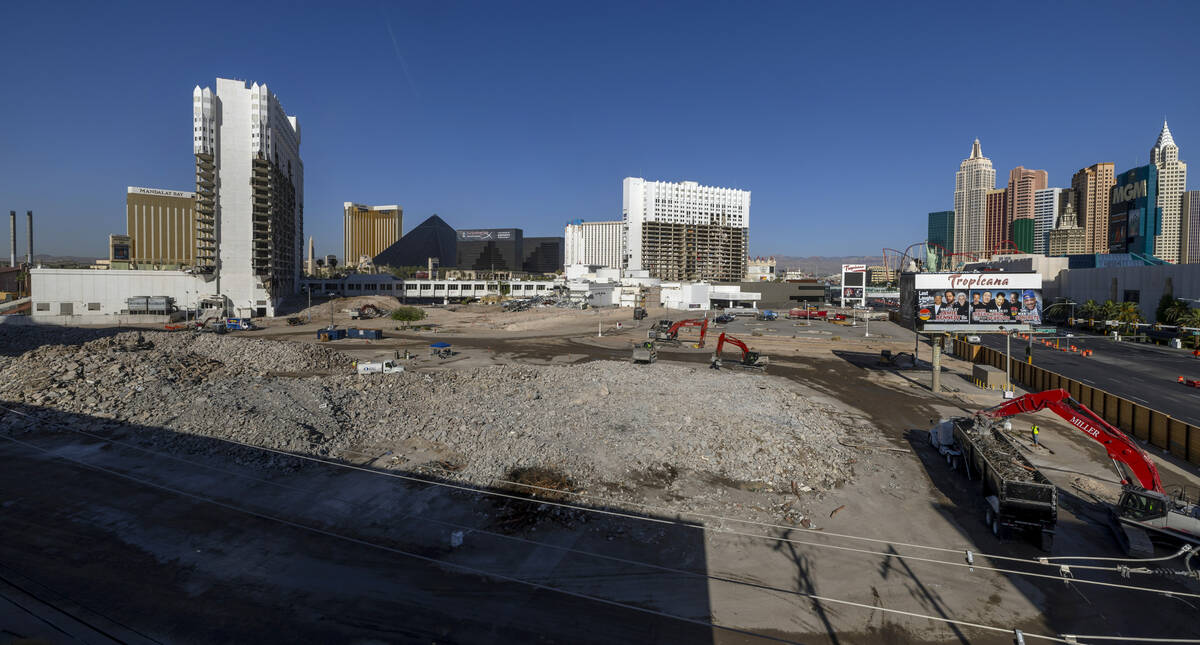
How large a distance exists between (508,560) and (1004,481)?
15093 mm

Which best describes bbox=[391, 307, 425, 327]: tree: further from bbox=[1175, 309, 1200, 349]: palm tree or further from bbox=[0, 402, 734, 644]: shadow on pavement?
bbox=[1175, 309, 1200, 349]: palm tree

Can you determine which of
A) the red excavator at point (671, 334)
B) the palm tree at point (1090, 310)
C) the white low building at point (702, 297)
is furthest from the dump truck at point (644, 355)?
the palm tree at point (1090, 310)

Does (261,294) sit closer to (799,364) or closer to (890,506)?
(799,364)

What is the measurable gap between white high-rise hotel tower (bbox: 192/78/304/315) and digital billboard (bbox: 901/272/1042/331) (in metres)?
98.4

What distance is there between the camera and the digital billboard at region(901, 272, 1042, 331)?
118 ft

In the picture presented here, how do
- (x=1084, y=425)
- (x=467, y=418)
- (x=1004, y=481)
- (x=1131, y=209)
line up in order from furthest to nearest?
(x=1131, y=209) → (x=467, y=418) → (x=1084, y=425) → (x=1004, y=481)

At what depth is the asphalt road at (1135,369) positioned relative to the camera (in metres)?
35.3

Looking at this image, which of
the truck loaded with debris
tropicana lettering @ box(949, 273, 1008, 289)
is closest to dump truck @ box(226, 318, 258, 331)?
tropicana lettering @ box(949, 273, 1008, 289)

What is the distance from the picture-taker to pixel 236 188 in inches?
3652

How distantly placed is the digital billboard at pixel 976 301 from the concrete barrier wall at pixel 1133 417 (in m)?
5.25

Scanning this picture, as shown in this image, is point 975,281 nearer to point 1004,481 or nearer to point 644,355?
point 644,355

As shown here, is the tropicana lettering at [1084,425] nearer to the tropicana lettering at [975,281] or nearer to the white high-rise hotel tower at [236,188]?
the tropicana lettering at [975,281]

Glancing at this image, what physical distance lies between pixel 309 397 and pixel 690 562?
22848 millimetres

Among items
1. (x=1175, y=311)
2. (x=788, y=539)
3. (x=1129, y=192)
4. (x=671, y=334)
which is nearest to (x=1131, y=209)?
(x=1129, y=192)
